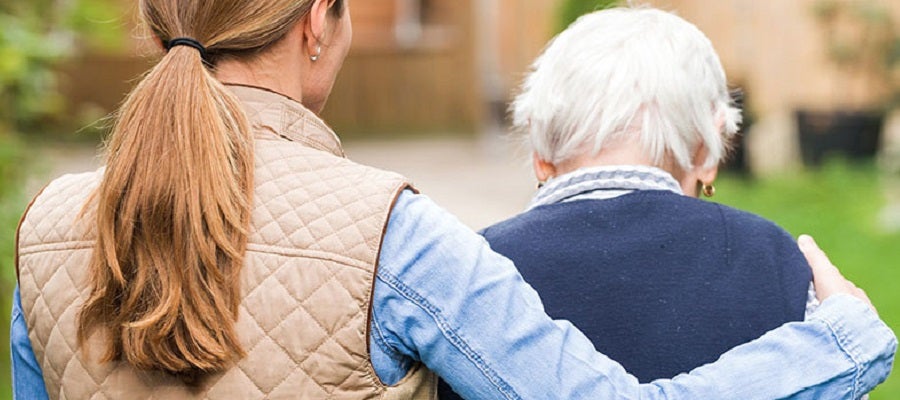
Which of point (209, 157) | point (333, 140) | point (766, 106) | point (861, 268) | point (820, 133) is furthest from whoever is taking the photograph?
point (766, 106)

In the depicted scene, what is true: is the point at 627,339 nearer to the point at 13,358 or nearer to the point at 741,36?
the point at 13,358

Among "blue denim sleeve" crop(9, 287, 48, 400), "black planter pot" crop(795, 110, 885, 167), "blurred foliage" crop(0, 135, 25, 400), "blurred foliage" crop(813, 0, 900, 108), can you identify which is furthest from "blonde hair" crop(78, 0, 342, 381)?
"blurred foliage" crop(813, 0, 900, 108)

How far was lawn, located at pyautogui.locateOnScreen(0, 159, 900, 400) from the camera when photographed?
17.7ft

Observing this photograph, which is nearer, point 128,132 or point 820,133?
point 128,132

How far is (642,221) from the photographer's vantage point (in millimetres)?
2373

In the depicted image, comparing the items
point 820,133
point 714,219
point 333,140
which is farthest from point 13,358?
point 820,133

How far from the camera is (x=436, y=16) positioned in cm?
1712

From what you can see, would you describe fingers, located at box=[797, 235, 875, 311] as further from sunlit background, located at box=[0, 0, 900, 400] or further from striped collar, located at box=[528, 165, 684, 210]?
sunlit background, located at box=[0, 0, 900, 400]

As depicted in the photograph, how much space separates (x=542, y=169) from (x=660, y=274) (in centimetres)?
34

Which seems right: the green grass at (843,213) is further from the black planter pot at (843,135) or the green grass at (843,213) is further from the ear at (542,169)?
the ear at (542,169)

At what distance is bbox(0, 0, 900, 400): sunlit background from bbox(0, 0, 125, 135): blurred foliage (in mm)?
11

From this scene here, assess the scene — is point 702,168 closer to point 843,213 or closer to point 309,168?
point 309,168

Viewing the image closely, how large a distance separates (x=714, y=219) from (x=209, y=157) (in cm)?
97

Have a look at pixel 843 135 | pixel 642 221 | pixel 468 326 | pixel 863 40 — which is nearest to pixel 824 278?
pixel 642 221
